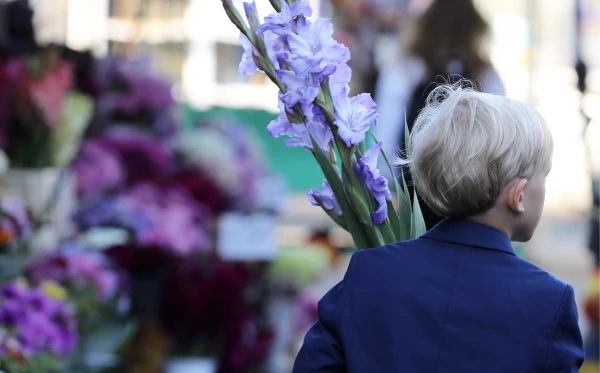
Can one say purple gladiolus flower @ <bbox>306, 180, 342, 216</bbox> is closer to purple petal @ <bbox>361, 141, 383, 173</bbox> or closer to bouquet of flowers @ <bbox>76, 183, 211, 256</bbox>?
purple petal @ <bbox>361, 141, 383, 173</bbox>

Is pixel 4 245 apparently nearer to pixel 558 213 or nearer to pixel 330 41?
pixel 330 41

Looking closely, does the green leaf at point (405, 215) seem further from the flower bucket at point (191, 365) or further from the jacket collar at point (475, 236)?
the flower bucket at point (191, 365)

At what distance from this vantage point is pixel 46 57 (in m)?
3.30

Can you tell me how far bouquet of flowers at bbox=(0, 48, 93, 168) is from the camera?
3.18 metres

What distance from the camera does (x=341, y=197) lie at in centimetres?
143

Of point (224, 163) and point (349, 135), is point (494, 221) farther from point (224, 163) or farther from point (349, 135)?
point (224, 163)

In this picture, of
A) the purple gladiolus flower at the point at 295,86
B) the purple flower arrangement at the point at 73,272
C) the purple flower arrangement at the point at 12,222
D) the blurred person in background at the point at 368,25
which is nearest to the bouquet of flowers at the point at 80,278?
the purple flower arrangement at the point at 73,272

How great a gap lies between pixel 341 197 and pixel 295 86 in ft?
0.59

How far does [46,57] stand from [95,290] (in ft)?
2.82

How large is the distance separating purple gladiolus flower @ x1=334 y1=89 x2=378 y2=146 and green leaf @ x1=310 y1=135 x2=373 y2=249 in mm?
42

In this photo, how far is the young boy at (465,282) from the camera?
132cm

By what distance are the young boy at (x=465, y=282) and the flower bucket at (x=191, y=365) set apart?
2.06m

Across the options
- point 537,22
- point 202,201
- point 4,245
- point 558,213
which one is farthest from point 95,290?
point 558,213

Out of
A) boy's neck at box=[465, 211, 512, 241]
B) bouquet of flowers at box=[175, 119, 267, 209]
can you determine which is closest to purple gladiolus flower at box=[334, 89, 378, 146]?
boy's neck at box=[465, 211, 512, 241]
